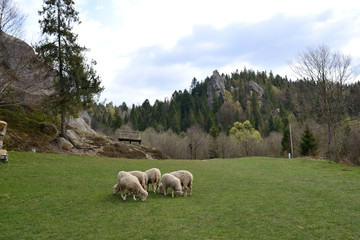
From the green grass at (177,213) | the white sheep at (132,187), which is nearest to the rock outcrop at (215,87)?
the green grass at (177,213)

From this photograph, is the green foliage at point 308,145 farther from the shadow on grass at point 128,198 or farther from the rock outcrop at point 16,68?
the rock outcrop at point 16,68

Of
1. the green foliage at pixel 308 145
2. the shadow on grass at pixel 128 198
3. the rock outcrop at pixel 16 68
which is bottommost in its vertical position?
the shadow on grass at pixel 128 198

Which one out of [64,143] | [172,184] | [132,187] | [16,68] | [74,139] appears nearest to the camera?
[132,187]

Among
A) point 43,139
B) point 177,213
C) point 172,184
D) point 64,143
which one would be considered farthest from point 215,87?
point 177,213

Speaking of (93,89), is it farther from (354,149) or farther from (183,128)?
(183,128)

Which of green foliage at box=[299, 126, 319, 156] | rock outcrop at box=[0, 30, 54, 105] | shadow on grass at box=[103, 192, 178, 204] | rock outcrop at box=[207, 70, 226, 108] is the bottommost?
shadow on grass at box=[103, 192, 178, 204]

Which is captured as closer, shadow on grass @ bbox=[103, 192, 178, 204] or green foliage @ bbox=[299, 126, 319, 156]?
shadow on grass @ bbox=[103, 192, 178, 204]

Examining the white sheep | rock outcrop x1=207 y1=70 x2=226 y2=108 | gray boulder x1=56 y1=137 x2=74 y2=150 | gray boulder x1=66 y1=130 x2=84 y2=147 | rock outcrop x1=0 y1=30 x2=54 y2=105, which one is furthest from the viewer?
rock outcrop x1=207 y1=70 x2=226 y2=108

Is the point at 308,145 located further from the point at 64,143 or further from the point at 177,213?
the point at 177,213

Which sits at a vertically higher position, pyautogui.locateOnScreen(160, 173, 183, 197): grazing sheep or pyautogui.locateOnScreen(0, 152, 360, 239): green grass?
pyautogui.locateOnScreen(160, 173, 183, 197): grazing sheep

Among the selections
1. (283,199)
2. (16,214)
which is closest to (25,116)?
(16,214)

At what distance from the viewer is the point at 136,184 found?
10625 mm

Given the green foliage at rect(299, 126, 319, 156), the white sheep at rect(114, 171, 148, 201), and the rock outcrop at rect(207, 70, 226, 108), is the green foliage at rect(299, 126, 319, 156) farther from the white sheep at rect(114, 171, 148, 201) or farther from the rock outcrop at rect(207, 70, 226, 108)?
the rock outcrop at rect(207, 70, 226, 108)

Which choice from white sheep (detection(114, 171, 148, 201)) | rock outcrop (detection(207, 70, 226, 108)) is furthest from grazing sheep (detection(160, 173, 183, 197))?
rock outcrop (detection(207, 70, 226, 108))
